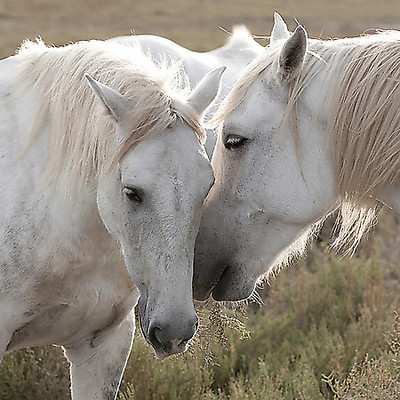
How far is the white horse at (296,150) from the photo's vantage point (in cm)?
221

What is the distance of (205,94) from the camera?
213 centimetres

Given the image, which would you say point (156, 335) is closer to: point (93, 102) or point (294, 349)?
point (93, 102)

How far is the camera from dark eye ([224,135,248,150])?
2297 millimetres

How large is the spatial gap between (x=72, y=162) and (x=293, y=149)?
0.74 metres

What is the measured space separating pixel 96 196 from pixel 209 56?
2.41m

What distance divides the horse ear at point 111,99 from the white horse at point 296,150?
1.54 ft

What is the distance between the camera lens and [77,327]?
241 centimetres

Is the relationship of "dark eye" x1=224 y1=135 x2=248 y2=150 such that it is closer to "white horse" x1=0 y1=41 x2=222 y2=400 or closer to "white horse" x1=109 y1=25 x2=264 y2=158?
"white horse" x1=0 y1=41 x2=222 y2=400

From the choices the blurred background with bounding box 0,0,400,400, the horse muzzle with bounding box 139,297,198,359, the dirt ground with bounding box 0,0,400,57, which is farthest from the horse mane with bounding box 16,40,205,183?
the dirt ground with bounding box 0,0,400,57

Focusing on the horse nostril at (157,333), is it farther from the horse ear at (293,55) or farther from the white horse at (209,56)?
the white horse at (209,56)

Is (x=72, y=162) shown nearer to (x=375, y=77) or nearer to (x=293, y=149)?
(x=293, y=149)

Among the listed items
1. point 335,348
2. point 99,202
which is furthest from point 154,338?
point 335,348

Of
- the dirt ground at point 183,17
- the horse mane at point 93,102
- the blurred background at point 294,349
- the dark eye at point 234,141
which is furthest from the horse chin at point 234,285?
the dirt ground at point 183,17

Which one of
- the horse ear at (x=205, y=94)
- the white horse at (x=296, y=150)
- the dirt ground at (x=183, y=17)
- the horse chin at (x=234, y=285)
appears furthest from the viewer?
the dirt ground at (x=183, y=17)
